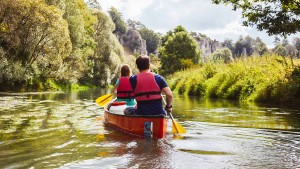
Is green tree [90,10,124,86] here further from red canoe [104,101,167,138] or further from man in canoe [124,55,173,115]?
man in canoe [124,55,173,115]

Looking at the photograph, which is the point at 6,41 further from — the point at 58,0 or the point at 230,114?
the point at 230,114

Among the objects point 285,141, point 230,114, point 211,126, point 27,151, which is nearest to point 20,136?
point 27,151

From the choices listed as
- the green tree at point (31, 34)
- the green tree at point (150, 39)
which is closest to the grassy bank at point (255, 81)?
the green tree at point (31, 34)

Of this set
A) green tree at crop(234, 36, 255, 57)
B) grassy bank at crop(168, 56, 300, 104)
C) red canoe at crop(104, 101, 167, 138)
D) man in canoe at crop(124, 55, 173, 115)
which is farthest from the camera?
green tree at crop(234, 36, 255, 57)

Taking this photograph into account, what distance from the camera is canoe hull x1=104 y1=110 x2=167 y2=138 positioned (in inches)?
258

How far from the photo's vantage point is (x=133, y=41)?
460 ft

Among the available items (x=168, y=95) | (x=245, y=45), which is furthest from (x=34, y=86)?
(x=245, y=45)

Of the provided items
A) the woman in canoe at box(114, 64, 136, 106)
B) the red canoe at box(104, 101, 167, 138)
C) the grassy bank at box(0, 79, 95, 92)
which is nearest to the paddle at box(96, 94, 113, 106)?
the woman in canoe at box(114, 64, 136, 106)

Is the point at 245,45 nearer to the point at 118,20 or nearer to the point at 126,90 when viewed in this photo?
the point at 118,20

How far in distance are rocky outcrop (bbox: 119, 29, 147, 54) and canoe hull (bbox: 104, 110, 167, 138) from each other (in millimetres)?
129167

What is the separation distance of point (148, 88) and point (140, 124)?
28.7 inches

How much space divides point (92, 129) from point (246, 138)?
348 centimetres

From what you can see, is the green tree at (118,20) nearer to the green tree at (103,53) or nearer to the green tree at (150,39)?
the green tree at (150,39)

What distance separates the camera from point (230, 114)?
1112 cm
